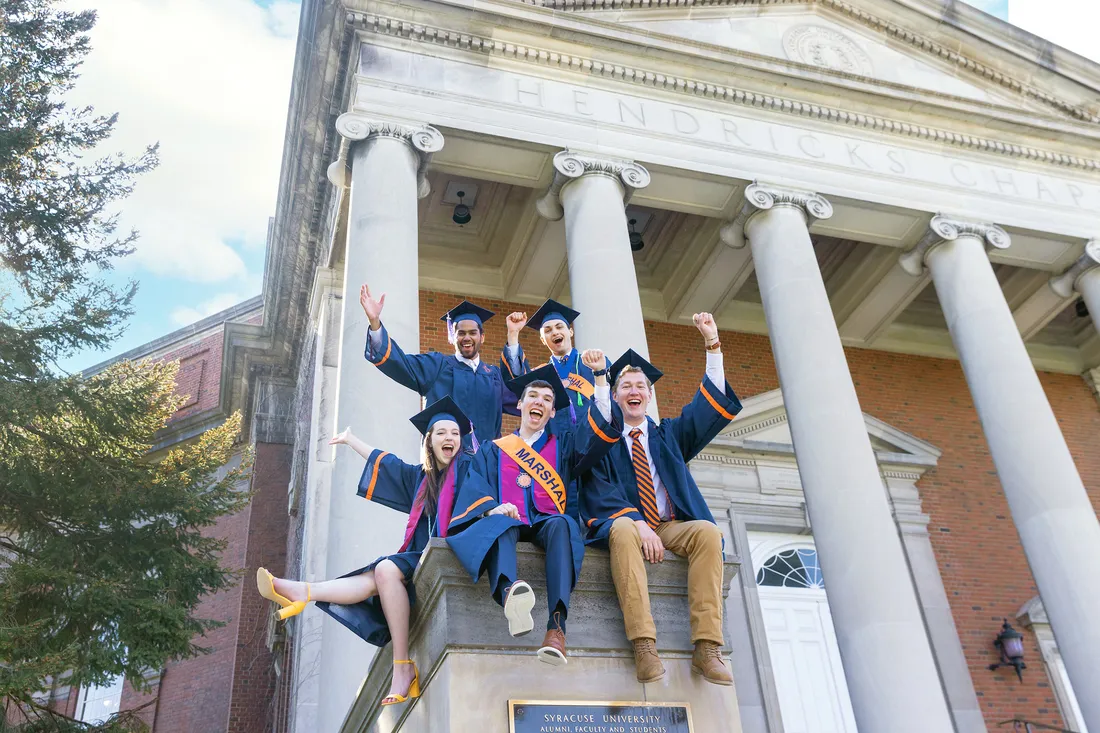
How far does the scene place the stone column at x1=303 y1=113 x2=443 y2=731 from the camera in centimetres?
816

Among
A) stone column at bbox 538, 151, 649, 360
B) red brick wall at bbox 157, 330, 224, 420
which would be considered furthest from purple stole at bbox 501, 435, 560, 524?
red brick wall at bbox 157, 330, 224, 420

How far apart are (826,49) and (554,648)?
12356 millimetres

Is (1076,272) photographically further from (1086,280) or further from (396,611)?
(396,611)

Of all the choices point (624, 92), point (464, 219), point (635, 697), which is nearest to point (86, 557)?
point (464, 219)

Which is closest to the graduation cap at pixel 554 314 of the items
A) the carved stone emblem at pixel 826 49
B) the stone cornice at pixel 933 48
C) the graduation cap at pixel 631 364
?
the graduation cap at pixel 631 364

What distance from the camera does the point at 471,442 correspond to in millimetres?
5352

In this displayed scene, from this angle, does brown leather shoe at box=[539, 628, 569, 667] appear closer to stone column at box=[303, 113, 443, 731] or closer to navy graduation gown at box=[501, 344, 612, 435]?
navy graduation gown at box=[501, 344, 612, 435]

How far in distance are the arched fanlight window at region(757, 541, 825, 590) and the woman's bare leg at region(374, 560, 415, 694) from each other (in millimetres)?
10319

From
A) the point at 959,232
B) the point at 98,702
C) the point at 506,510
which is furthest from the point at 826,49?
the point at 98,702

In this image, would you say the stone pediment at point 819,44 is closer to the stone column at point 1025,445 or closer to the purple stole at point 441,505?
the stone column at point 1025,445

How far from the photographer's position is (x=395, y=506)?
5.42 meters

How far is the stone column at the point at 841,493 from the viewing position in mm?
9234

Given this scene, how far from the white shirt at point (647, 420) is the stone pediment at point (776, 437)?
9.49m

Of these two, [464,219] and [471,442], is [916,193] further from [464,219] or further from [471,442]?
[471,442]
